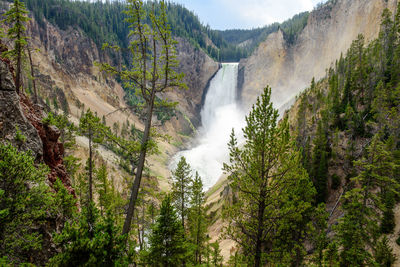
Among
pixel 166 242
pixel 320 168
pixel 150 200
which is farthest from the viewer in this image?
pixel 320 168

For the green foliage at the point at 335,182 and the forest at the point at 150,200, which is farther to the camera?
the green foliage at the point at 335,182

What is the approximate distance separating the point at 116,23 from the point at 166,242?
504 ft

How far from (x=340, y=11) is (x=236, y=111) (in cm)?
5688

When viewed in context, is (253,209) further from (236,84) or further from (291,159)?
(236,84)

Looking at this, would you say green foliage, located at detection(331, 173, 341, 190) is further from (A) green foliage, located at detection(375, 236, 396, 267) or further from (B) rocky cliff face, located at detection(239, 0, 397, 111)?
(B) rocky cliff face, located at detection(239, 0, 397, 111)

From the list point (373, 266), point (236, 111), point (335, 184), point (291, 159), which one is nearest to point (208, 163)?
point (236, 111)

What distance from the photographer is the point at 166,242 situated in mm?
10789

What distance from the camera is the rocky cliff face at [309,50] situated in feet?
216

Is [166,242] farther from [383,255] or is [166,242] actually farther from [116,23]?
[116,23]

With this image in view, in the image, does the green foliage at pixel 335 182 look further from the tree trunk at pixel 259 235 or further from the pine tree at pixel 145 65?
the pine tree at pixel 145 65

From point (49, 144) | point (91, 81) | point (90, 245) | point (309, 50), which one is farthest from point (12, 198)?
point (309, 50)

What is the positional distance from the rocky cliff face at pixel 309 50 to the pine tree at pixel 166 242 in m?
71.7

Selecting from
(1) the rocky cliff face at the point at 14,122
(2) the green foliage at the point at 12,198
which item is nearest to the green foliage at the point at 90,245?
(2) the green foliage at the point at 12,198

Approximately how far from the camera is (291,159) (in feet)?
28.2
